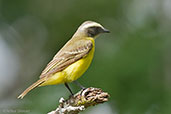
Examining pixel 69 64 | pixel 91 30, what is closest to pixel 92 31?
pixel 91 30

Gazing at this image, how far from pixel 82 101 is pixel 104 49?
15.7 feet

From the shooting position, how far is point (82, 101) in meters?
5.41

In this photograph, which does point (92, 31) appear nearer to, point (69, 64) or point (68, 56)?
point (68, 56)

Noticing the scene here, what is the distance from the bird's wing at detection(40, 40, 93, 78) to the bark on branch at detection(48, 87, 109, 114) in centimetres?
78

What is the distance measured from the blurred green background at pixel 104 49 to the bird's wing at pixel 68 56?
105 cm

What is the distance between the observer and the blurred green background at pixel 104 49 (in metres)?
8.61

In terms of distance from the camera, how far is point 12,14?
11.9 meters

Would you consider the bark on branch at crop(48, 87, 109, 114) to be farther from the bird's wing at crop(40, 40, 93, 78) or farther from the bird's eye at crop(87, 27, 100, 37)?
the bird's eye at crop(87, 27, 100, 37)

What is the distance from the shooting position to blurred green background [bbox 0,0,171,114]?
8.61 metres

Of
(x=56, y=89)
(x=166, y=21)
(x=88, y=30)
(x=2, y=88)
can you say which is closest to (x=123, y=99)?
(x=56, y=89)

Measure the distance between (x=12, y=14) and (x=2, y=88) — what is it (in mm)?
2142

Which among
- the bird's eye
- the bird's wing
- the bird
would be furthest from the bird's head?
the bird's wing

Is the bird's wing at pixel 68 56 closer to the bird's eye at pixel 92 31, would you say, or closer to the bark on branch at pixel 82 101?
the bird's eye at pixel 92 31

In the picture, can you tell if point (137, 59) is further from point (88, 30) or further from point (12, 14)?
point (12, 14)
